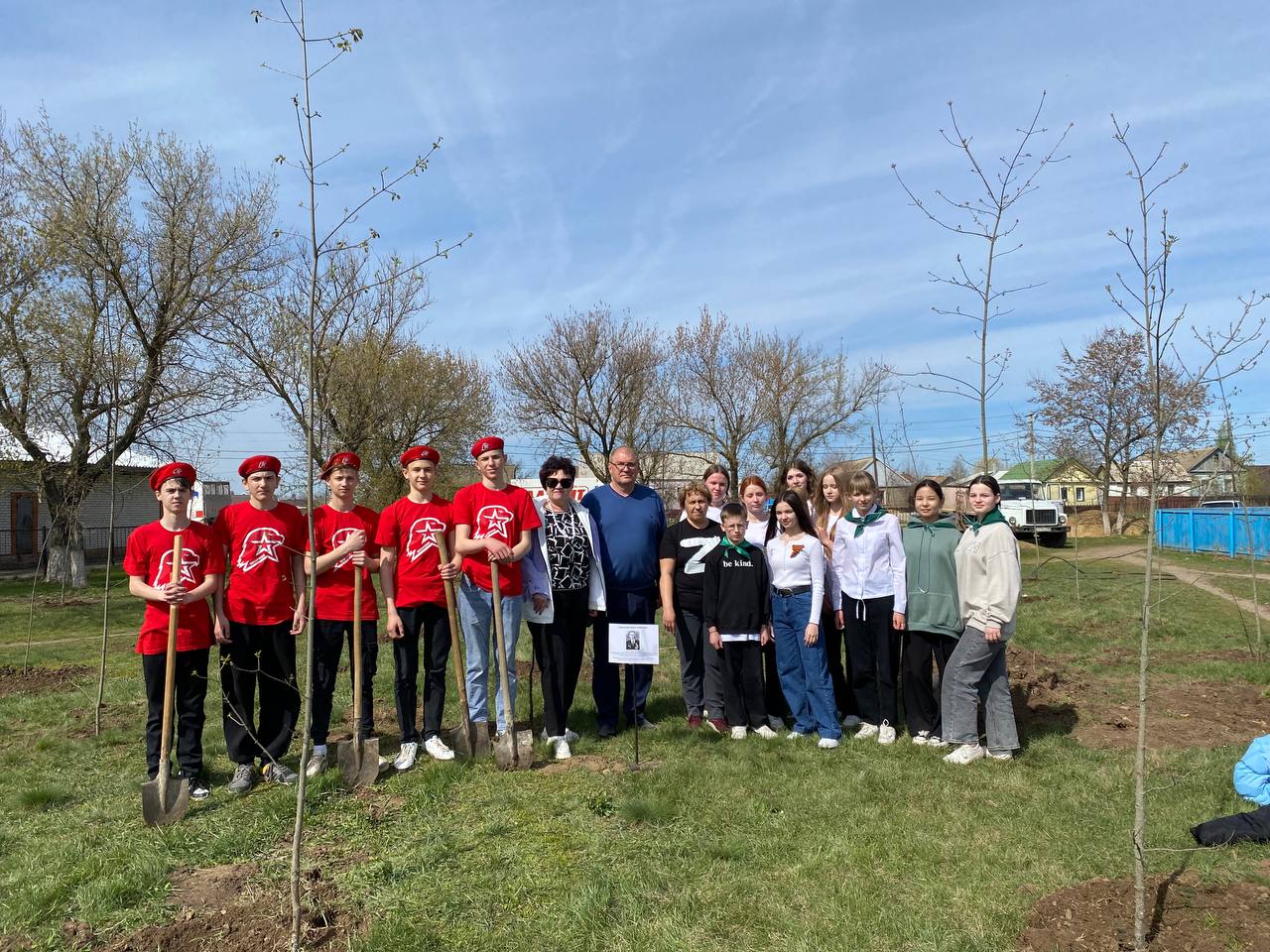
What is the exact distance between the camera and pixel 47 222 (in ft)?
57.9

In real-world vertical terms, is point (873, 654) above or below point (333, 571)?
below

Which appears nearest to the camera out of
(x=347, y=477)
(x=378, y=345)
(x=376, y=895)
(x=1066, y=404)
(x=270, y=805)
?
(x=376, y=895)

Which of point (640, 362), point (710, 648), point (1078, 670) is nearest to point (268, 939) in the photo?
point (710, 648)

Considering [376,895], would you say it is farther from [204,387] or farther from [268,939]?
[204,387]

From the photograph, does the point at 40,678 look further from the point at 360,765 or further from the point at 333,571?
the point at 360,765

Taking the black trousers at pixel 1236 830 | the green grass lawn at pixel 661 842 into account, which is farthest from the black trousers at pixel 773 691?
the black trousers at pixel 1236 830

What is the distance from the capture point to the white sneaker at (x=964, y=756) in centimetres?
505

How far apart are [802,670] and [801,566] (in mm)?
757

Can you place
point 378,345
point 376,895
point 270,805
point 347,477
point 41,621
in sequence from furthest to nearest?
1. point 378,345
2. point 41,621
3. point 347,477
4. point 270,805
5. point 376,895

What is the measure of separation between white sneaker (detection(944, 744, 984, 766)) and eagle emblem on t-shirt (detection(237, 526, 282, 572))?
426cm

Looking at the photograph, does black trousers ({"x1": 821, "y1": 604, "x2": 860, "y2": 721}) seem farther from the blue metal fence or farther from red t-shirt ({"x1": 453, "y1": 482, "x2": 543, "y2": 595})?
the blue metal fence

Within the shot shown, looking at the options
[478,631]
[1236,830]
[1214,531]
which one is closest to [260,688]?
[478,631]

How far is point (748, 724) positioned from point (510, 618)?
1.87 metres

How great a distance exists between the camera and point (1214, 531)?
23.8 m
